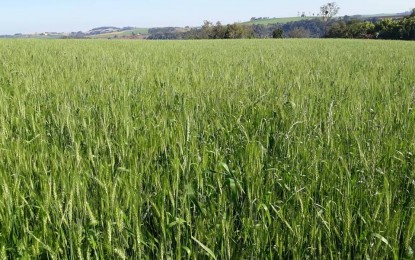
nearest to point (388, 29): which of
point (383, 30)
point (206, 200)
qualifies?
point (383, 30)

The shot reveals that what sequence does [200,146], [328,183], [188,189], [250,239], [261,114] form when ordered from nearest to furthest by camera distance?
[250,239] → [188,189] → [328,183] → [200,146] → [261,114]

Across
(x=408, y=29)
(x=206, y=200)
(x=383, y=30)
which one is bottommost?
(x=206, y=200)

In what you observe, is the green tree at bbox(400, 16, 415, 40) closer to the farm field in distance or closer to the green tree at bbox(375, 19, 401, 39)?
the green tree at bbox(375, 19, 401, 39)

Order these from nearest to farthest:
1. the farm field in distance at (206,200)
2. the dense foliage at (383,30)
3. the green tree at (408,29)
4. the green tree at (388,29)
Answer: the farm field in distance at (206,200) → the green tree at (408,29) → the dense foliage at (383,30) → the green tree at (388,29)

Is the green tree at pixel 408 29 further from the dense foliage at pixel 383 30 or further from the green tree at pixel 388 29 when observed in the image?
the green tree at pixel 388 29

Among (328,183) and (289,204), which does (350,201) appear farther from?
(289,204)

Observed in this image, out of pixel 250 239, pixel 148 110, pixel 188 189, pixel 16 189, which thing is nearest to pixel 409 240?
pixel 250 239

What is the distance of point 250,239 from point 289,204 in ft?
1.02

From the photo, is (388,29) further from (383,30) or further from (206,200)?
(206,200)

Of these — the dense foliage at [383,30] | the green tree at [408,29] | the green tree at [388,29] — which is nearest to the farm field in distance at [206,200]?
the green tree at [408,29]

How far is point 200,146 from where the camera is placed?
2008mm

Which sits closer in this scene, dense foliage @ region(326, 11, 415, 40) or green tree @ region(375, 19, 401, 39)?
dense foliage @ region(326, 11, 415, 40)

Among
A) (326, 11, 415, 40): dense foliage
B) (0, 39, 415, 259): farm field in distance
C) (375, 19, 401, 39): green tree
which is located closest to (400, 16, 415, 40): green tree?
(326, 11, 415, 40): dense foliage

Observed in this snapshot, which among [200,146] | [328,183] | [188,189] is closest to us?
[188,189]
